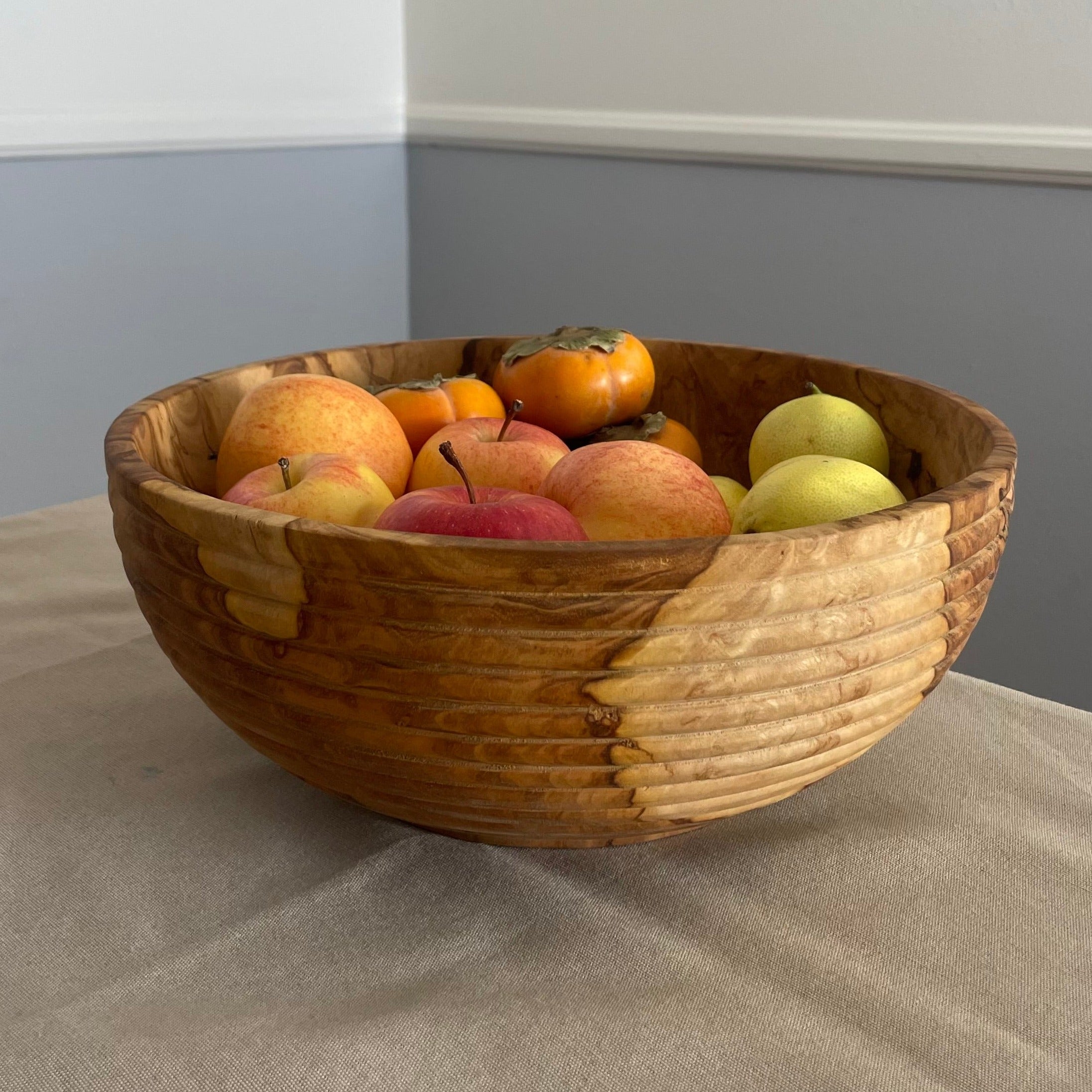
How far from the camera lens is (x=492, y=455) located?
622mm

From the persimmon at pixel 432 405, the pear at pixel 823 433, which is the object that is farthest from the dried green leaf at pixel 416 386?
the pear at pixel 823 433

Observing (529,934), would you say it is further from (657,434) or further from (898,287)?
(898,287)

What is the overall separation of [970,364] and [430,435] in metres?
1.12

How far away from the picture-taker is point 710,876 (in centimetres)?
48

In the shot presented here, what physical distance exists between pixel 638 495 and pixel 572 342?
0.23 m

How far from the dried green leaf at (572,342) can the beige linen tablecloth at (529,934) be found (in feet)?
1.04

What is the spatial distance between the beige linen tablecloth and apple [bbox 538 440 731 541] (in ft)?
0.48

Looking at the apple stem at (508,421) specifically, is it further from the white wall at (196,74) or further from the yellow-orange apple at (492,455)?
the white wall at (196,74)

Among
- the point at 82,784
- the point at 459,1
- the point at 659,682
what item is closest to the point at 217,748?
the point at 82,784

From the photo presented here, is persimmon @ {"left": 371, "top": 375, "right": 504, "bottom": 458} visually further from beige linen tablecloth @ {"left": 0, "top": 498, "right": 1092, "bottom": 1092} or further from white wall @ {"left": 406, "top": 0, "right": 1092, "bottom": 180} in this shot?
white wall @ {"left": 406, "top": 0, "right": 1092, "bottom": 180}

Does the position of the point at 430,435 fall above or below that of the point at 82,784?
above

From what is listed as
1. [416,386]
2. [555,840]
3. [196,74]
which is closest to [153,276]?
[196,74]

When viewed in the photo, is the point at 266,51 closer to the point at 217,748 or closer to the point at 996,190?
the point at 996,190

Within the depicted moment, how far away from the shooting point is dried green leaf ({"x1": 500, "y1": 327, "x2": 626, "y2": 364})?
2.41 feet
